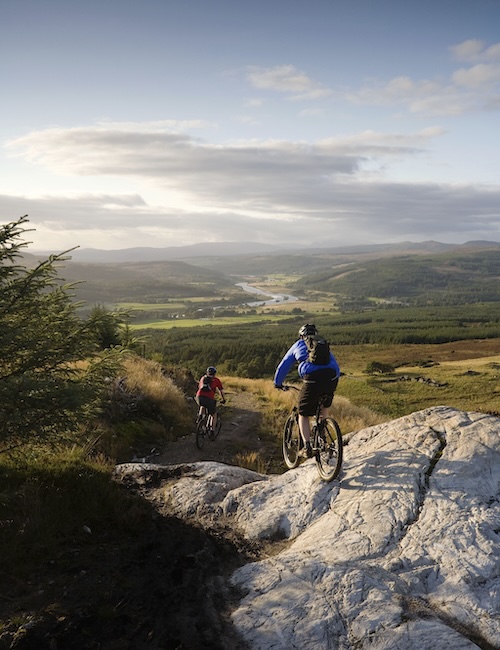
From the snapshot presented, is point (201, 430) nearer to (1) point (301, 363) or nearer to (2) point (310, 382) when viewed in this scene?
(1) point (301, 363)

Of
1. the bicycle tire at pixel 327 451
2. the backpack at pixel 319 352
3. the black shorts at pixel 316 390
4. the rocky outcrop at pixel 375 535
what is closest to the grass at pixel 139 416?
the rocky outcrop at pixel 375 535

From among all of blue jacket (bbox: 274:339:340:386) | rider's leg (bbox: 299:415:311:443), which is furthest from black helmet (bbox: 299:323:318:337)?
rider's leg (bbox: 299:415:311:443)

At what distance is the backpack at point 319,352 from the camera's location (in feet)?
27.5

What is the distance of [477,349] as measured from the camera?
115688 mm

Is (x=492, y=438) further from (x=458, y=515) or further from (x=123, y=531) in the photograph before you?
(x=123, y=531)

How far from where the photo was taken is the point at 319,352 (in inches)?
330

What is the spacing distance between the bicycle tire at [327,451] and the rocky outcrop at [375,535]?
23 centimetres

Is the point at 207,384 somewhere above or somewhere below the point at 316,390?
below

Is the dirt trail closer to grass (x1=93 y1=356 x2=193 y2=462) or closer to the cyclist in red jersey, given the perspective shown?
grass (x1=93 y1=356 x2=193 y2=462)

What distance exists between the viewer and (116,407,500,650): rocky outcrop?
4836mm

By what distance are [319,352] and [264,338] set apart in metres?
137

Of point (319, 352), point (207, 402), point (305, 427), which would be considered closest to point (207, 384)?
point (207, 402)

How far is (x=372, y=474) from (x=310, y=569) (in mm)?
2346

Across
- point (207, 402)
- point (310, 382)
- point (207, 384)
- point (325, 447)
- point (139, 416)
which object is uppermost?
point (310, 382)
